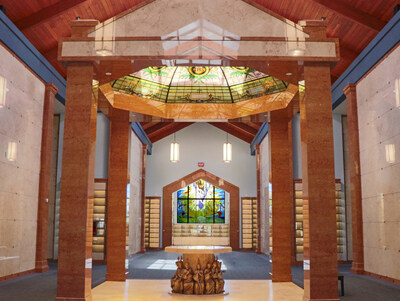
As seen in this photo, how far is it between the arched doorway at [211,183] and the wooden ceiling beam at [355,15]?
12.3 metres

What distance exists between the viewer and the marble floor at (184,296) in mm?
6715

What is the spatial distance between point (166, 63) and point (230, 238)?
1473 centimetres

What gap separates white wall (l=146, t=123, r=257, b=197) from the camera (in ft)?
66.3

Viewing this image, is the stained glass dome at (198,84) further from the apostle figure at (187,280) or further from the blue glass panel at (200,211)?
the blue glass panel at (200,211)

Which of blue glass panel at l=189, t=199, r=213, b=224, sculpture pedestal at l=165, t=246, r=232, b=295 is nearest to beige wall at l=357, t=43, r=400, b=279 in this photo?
sculpture pedestal at l=165, t=246, r=232, b=295

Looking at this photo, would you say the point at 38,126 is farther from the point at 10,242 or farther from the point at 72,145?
the point at 72,145

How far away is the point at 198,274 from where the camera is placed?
6984 millimetres

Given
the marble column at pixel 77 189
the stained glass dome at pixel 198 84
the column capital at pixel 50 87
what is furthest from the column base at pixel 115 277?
the column capital at pixel 50 87

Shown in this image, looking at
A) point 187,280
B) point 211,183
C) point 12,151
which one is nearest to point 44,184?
point 12,151

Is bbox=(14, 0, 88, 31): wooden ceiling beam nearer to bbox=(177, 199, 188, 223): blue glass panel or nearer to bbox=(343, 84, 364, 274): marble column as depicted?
bbox=(343, 84, 364, 274): marble column

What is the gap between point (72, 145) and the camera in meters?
5.80

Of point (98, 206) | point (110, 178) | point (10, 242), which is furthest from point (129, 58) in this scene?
point (98, 206)

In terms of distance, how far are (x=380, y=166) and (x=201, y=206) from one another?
1295cm

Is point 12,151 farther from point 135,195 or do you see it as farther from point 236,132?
point 236,132
